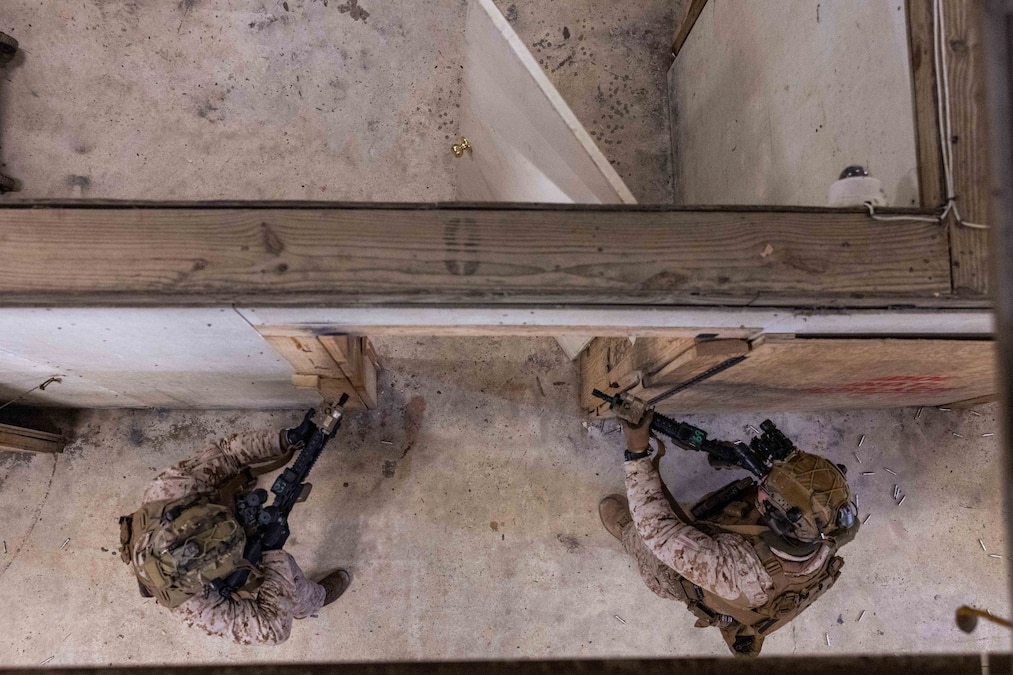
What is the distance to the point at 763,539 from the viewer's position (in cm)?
192

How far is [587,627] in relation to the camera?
2520 mm

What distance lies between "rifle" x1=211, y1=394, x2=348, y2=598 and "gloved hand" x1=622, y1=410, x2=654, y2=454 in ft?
3.35

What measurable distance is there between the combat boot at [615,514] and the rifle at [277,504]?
50.1 inches

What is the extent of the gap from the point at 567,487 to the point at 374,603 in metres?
1.00

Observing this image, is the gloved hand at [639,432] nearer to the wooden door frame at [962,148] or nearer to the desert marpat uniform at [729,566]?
the desert marpat uniform at [729,566]

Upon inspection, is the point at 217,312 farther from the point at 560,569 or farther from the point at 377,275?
the point at 560,569

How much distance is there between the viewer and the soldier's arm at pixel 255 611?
6.12 ft

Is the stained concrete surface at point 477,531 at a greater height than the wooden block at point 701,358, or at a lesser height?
lesser

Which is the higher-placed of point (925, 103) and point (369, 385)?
point (925, 103)

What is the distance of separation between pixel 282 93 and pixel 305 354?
1.98 metres

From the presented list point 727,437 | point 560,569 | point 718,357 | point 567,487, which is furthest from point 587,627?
point 718,357

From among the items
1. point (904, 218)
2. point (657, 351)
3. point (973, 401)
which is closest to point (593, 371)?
point (657, 351)

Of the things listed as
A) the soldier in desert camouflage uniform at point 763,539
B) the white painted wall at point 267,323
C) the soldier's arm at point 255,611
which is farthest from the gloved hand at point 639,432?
the soldier's arm at point 255,611

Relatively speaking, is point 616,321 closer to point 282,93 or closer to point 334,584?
point 334,584
